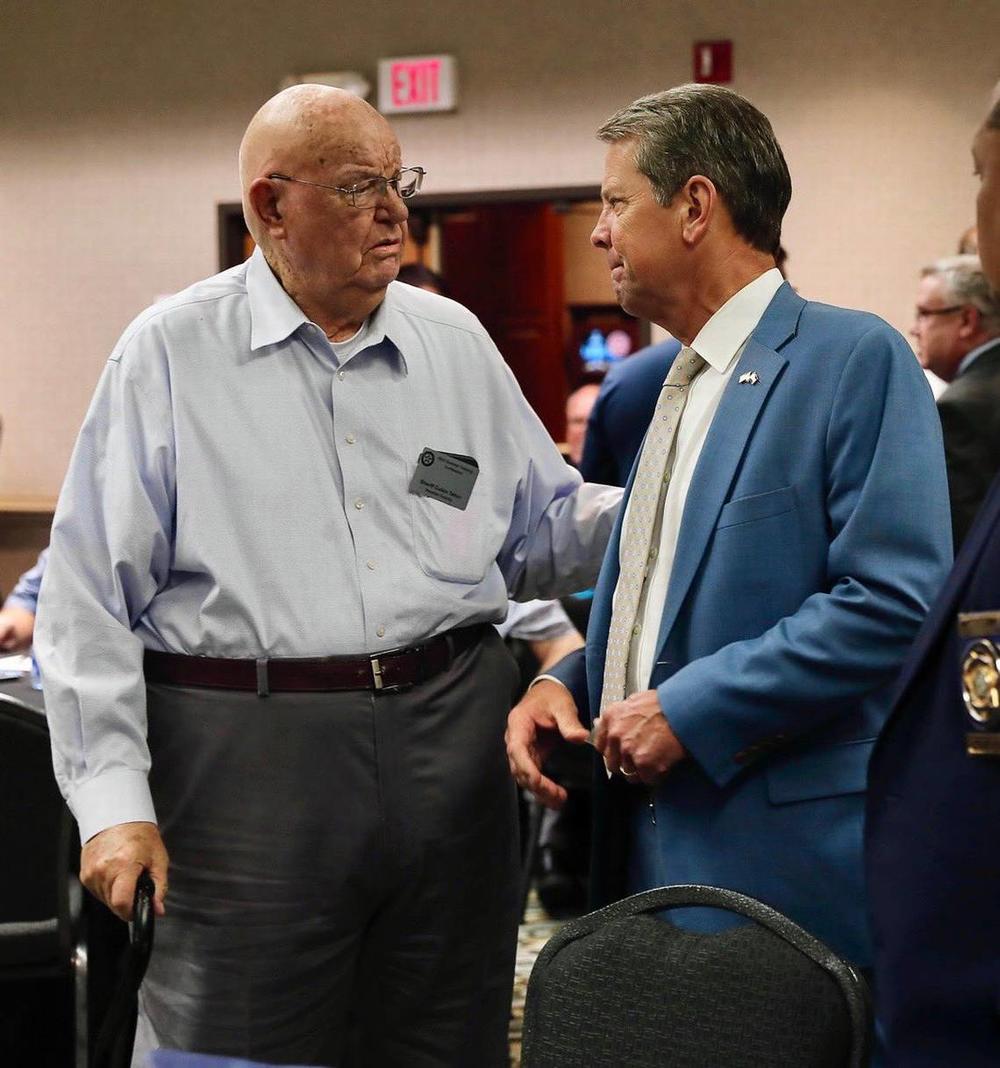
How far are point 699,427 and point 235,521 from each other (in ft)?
1.97

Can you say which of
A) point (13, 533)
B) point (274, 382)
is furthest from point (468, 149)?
point (274, 382)

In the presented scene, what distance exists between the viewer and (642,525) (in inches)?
66.1

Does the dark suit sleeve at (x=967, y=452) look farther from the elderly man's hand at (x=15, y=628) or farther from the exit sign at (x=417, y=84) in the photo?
the exit sign at (x=417, y=84)

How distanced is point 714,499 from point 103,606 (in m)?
0.78

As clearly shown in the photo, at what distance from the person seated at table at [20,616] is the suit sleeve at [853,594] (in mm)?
2426

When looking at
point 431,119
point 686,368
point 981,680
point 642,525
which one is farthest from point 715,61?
point 981,680

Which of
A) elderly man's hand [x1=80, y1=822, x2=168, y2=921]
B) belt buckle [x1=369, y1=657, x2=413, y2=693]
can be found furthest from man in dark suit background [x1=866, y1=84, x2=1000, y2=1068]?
elderly man's hand [x1=80, y1=822, x2=168, y2=921]

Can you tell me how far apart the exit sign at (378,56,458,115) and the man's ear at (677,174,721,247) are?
485cm

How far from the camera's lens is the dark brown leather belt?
174 centimetres

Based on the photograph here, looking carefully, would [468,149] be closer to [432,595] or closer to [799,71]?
[799,71]

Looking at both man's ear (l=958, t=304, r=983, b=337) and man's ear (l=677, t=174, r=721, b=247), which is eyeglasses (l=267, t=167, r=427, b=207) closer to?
man's ear (l=677, t=174, r=721, b=247)

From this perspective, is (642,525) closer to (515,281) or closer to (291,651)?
(291,651)

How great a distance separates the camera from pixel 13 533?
22.4 ft

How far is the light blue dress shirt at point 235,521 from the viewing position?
1.71 meters
